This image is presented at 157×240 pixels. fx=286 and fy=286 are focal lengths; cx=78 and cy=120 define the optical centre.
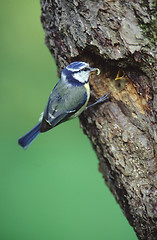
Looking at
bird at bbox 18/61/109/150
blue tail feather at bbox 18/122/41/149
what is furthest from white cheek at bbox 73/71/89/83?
blue tail feather at bbox 18/122/41/149

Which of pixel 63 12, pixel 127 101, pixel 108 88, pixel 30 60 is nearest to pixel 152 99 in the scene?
pixel 127 101

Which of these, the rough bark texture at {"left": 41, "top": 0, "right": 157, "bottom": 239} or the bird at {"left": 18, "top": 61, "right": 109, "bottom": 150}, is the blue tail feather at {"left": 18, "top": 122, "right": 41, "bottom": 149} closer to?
the bird at {"left": 18, "top": 61, "right": 109, "bottom": 150}

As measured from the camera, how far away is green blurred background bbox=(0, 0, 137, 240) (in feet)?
9.18

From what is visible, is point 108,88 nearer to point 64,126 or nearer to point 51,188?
point 51,188

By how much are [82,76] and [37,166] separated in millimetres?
1725

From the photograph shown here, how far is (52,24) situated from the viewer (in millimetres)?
1899

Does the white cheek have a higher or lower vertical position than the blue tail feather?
higher

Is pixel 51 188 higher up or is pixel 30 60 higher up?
pixel 30 60

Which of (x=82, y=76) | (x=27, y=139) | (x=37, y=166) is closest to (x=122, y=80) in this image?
(x=82, y=76)

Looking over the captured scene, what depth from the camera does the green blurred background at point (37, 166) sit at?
280cm

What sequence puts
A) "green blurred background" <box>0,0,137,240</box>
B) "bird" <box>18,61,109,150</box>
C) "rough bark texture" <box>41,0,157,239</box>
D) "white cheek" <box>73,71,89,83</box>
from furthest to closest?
"green blurred background" <box>0,0,137,240</box> → "bird" <box>18,61,109,150</box> → "white cheek" <box>73,71,89,83</box> → "rough bark texture" <box>41,0,157,239</box>

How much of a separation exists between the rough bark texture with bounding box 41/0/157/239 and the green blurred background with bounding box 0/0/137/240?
1.05 m

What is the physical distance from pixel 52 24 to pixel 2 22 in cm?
310

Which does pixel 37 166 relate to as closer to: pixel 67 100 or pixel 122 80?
pixel 67 100
